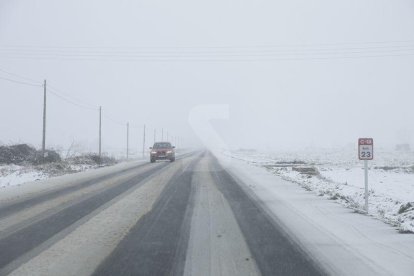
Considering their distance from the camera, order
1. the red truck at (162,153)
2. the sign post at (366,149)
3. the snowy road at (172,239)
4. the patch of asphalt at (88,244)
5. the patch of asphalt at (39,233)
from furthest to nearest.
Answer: the red truck at (162,153) → the sign post at (366,149) → the patch of asphalt at (39,233) → the snowy road at (172,239) → the patch of asphalt at (88,244)

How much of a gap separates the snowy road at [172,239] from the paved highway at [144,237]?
14mm

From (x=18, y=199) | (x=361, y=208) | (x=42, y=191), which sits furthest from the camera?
(x=42, y=191)

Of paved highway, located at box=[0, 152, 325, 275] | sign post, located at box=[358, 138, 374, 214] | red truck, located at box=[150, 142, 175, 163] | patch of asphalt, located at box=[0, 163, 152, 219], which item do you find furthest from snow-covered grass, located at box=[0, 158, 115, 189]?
sign post, located at box=[358, 138, 374, 214]

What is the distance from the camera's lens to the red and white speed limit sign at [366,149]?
38.2ft

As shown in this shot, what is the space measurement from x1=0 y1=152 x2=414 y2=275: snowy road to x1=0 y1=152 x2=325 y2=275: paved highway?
0.01m

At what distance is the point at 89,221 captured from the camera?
30.7 feet

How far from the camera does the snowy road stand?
5.97 meters

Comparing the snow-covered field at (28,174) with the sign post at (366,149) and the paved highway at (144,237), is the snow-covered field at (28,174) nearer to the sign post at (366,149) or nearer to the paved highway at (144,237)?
the paved highway at (144,237)

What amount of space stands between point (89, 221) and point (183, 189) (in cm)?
660

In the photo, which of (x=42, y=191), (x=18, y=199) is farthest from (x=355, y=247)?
(x=42, y=191)

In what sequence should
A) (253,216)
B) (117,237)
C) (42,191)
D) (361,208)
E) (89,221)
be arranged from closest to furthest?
(117,237) → (89,221) → (253,216) → (361,208) → (42,191)

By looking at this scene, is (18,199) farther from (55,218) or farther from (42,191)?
(55,218)

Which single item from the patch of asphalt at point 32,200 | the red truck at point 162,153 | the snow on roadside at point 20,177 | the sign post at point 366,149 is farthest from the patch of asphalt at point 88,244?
the red truck at point 162,153

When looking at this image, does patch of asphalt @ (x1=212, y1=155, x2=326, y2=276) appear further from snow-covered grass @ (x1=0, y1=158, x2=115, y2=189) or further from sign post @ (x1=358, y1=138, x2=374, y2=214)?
snow-covered grass @ (x1=0, y1=158, x2=115, y2=189)
